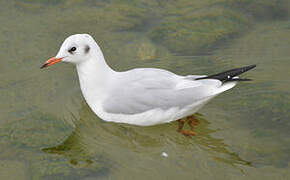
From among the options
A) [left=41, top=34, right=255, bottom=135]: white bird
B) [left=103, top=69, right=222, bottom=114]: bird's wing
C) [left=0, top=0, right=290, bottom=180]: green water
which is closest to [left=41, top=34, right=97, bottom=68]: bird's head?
[left=41, top=34, right=255, bottom=135]: white bird

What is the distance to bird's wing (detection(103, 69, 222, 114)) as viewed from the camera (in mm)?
5047

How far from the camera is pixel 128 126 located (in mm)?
5402

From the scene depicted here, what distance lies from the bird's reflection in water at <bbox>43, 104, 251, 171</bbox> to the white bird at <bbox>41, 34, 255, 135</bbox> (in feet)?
0.50

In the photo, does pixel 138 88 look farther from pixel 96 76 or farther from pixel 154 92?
pixel 96 76

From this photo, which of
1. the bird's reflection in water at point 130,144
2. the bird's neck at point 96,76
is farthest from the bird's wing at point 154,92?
the bird's reflection in water at point 130,144

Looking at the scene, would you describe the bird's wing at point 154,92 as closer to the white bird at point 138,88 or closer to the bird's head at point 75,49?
the white bird at point 138,88

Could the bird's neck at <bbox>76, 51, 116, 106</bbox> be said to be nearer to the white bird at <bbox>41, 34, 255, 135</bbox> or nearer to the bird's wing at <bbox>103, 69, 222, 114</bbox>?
the white bird at <bbox>41, 34, 255, 135</bbox>

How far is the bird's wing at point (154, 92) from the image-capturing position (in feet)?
16.6

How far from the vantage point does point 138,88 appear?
5129mm

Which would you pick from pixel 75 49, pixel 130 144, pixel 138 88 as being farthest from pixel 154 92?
pixel 75 49

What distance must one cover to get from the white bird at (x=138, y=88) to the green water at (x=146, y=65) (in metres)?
0.29

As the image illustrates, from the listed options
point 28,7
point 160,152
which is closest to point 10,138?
point 160,152

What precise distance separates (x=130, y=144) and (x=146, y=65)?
1.43 m

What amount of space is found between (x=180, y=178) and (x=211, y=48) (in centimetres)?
240
